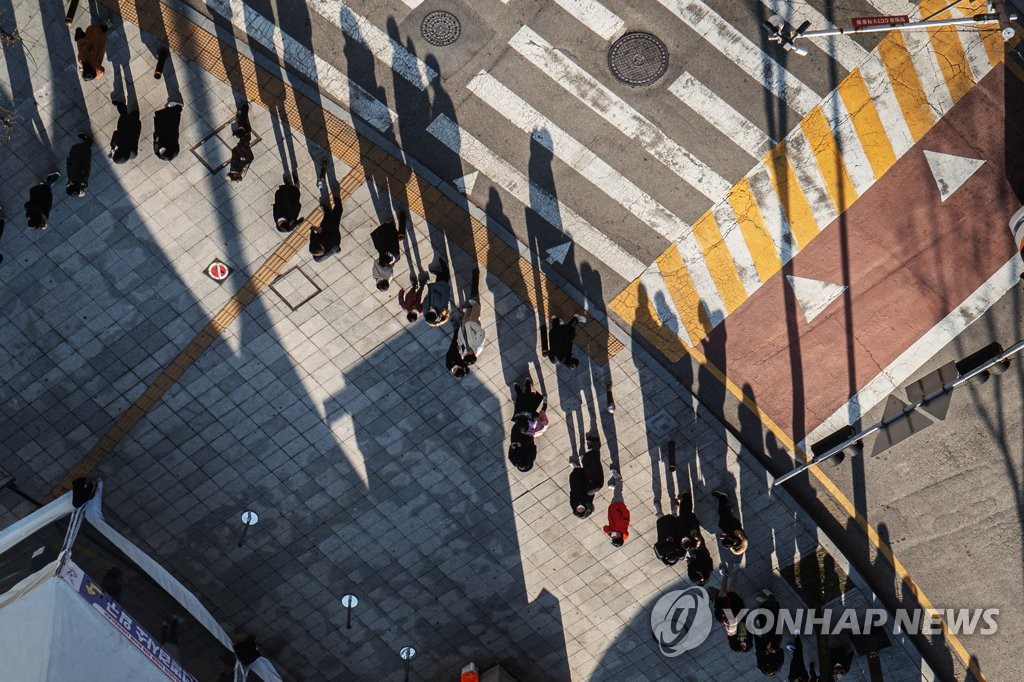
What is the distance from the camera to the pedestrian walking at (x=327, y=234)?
20.0 metres

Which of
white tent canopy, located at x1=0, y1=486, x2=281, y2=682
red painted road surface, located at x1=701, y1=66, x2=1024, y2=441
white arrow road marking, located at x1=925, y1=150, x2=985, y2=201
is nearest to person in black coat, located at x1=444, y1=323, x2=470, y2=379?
red painted road surface, located at x1=701, y1=66, x2=1024, y2=441

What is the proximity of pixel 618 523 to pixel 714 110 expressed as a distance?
10850mm

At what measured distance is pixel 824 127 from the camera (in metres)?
20.8

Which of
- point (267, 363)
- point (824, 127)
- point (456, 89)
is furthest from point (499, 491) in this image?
point (824, 127)

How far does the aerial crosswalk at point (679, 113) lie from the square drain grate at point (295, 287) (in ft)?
14.3

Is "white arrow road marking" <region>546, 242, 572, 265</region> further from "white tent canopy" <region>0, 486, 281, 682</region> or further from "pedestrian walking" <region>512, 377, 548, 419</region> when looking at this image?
"white tent canopy" <region>0, 486, 281, 682</region>

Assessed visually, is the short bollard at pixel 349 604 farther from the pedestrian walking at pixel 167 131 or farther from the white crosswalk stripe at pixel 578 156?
the white crosswalk stripe at pixel 578 156

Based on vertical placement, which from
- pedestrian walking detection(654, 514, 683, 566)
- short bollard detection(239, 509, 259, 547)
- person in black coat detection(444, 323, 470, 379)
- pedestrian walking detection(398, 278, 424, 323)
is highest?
pedestrian walking detection(398, 278, 424, 323)

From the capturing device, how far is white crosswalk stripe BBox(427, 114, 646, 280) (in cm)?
2088

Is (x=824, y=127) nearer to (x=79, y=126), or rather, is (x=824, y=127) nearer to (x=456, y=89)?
(x=456, y=89)

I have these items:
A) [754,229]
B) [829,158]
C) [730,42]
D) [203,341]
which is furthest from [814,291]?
[203,341]

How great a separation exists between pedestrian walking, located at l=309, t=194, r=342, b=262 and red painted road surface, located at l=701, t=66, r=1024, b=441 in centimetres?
993

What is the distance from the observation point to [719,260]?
2119cm

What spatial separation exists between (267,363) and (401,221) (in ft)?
16.9
